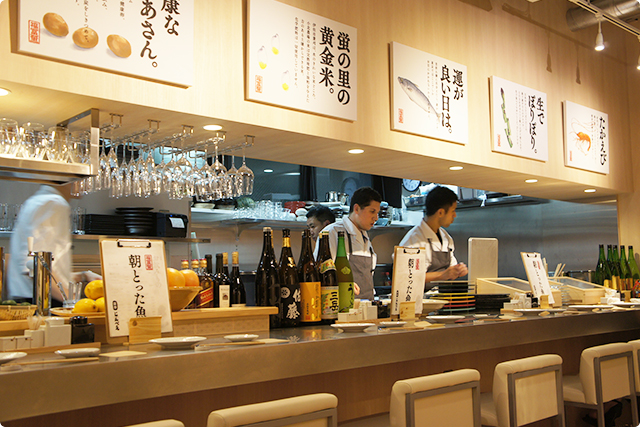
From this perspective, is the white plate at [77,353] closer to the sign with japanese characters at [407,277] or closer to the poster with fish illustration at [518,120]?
the sign with japanese characters at [407,277]

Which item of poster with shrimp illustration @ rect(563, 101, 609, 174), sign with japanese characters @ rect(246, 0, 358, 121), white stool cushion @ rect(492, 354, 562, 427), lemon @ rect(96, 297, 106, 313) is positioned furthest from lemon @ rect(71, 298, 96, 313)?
poster with shrimp illustration @ rect(563, 101, 609, 174)

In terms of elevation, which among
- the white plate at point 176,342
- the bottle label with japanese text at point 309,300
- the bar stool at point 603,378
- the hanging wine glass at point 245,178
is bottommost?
the bar stool at point 603,378

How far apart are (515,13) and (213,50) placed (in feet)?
8.41

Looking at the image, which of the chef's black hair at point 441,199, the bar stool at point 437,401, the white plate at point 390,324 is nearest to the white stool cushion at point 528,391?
the bar stool at point 437,401

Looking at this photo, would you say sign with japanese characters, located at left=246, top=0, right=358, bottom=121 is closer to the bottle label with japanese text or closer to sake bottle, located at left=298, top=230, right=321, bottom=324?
sake bottle, located at left=298, top=230, right=321, bottom=324

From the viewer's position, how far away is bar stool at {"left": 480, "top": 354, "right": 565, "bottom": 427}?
210 centimetres

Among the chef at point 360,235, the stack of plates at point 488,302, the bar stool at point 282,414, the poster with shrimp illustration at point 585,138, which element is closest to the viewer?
the bar stool at point 282,414

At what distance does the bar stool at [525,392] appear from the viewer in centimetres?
210

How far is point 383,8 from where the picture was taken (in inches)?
125

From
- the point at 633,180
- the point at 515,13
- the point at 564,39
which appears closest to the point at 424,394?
the point at 515,13

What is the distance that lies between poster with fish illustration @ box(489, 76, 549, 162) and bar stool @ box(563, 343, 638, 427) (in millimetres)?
1581

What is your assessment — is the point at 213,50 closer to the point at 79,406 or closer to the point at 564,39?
the point at 79,406

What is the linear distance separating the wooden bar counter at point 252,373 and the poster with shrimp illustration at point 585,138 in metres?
1.68

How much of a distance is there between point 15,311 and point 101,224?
10.2 feet
